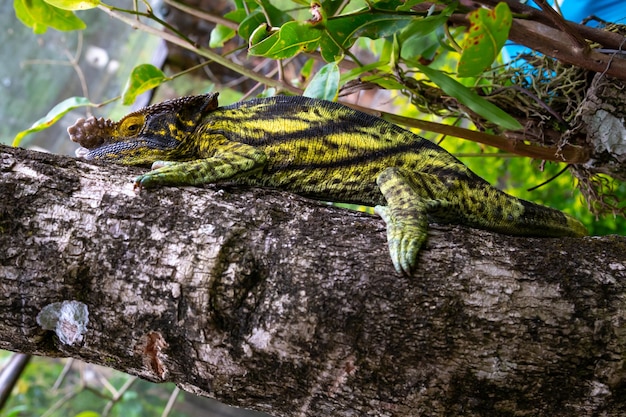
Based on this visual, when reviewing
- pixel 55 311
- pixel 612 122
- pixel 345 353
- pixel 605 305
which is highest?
pixel 612 122

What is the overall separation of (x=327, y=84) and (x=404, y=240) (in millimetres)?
679

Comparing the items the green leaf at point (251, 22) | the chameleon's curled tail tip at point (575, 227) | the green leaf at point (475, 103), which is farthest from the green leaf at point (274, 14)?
the chameleon's curled tail tip at point (575, 227)

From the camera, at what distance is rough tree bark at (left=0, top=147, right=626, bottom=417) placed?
3.24ft

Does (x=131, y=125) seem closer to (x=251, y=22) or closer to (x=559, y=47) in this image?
(x=251, y=22)

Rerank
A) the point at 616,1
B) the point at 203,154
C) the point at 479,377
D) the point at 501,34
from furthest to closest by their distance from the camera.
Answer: the point at 616,1 → the point at 203,154 → the point at 501,34 → the point at 479,377

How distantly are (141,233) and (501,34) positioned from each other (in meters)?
0.84

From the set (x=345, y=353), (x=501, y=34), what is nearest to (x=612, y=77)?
(x=501, y=34)

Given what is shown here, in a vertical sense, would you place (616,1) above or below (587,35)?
above

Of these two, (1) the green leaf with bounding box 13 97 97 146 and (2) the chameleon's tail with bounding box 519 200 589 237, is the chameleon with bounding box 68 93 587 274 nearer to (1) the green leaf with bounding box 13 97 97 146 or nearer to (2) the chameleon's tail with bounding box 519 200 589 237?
(2) the chameleon's tail with bounding box 519 200 589 237

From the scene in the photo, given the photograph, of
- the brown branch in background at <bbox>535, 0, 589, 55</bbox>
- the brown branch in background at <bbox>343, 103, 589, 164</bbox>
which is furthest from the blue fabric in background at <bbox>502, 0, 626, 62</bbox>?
the brown branch in background at <bbox>535, 0, 589, 55</bbox>

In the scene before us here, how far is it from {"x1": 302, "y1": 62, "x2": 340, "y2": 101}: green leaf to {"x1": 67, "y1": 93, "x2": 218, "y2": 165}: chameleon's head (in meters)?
0.29

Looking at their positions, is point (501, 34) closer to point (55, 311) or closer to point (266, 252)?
point (266, 252)

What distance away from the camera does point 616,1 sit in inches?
77.3

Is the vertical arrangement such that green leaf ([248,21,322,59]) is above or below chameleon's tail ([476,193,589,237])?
above
